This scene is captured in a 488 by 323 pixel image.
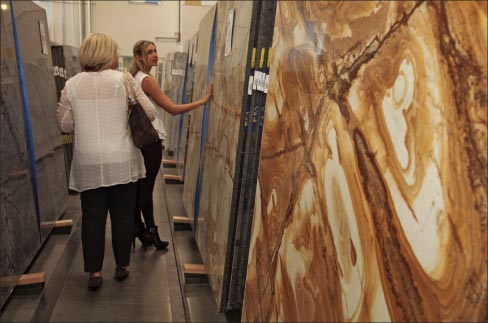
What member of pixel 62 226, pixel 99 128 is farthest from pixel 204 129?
pixel 62 226

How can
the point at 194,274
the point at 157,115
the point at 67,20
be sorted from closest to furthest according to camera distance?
the point at 194,274 < the point at 157,115 < the point at 67,20

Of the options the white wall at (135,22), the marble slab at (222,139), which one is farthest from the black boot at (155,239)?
the white wall at (135,22)

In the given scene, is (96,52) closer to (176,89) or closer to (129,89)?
(129,89)

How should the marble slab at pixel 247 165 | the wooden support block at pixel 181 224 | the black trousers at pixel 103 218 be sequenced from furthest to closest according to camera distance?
the wooden support block at pixel 181 224 < the black trousers at pixel 103 218 < the marble slab at pixel 247 165

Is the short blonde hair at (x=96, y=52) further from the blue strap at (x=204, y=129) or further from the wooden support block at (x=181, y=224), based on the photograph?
the wooden support block at (x=181, y=224)

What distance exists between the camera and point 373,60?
40.9 inches

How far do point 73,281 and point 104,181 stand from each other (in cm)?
90

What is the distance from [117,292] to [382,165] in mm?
2913

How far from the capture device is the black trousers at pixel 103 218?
11.1 feet

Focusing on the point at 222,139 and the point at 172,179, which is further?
the point at 172,179

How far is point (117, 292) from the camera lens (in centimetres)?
355

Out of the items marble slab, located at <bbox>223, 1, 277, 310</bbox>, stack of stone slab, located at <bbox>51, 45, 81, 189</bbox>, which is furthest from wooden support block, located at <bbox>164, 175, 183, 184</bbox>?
marble slab, located at <bbox>223, 1, 277, 310</bbox>

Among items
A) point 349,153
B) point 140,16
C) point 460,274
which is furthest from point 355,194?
point 140,16

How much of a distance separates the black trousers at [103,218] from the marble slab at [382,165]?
78.3 inches
